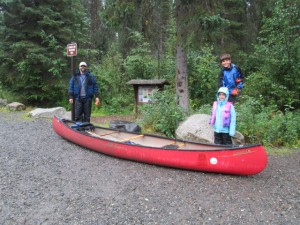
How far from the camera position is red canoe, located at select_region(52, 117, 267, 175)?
4922mm

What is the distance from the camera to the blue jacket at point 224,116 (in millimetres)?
5590

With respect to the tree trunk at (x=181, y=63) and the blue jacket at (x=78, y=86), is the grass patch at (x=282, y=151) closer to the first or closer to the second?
the tree trunk at (x=181, y=63)

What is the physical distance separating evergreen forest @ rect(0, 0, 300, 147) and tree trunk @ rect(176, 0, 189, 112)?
32 mm

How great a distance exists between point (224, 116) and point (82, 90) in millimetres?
4325

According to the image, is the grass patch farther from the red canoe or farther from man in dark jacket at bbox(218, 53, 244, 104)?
the red canoe

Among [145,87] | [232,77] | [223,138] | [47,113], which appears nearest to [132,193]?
[223,138]

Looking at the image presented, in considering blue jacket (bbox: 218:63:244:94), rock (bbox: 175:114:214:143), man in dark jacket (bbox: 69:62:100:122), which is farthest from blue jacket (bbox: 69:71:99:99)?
blue jacket (bbox: 218:63:244:94)

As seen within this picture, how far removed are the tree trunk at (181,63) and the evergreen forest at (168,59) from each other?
0.03m

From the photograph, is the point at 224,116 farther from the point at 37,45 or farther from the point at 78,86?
the point at 37,45

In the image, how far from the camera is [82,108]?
8.57 m

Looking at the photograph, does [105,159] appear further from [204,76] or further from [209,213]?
[204,76]

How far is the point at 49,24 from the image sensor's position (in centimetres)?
1335

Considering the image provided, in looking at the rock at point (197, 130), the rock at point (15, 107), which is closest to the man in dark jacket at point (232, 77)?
the rock at point (197, 130)

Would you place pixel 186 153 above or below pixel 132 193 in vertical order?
above
